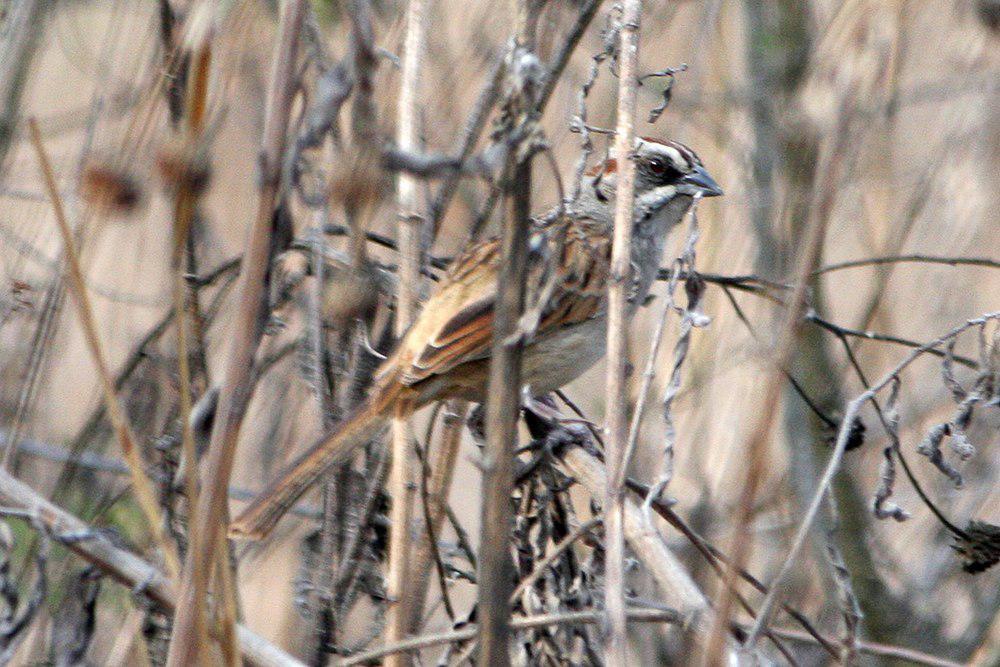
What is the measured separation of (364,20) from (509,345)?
424mm

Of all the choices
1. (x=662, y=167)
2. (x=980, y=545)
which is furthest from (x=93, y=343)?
(x=662, y=167)

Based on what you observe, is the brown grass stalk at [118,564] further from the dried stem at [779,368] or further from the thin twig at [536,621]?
the dried stem at [779,368]

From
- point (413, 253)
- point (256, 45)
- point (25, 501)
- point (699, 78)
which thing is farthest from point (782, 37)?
point (25, 501)

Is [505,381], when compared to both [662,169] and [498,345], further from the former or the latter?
[662,169]

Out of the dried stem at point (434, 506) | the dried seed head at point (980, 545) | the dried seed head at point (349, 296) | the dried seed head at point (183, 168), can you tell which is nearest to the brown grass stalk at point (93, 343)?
the dried seed head at point (183, 168)

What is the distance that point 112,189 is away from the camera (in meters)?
2.10

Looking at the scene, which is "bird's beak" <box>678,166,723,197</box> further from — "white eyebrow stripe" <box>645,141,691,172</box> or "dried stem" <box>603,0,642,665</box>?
"dried stem" <box>603,0,642,665</box>

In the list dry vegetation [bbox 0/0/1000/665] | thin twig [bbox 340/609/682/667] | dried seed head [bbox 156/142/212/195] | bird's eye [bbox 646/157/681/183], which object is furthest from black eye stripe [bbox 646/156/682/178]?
dried seed head [bbox 156/142/212/195]

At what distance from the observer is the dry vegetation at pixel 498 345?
1.59 metres

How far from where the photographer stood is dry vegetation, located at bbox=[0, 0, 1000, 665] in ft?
5.22

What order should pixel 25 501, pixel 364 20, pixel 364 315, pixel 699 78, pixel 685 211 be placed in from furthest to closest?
pixel 699 78
pixel 685 211
pixel 364 315
pixel 25 501
pixel 364 20

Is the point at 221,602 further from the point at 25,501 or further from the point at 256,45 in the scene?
the point at 256,45

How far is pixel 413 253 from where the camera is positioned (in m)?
2.42

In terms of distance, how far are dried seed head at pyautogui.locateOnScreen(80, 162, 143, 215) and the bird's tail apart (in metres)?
0.61
